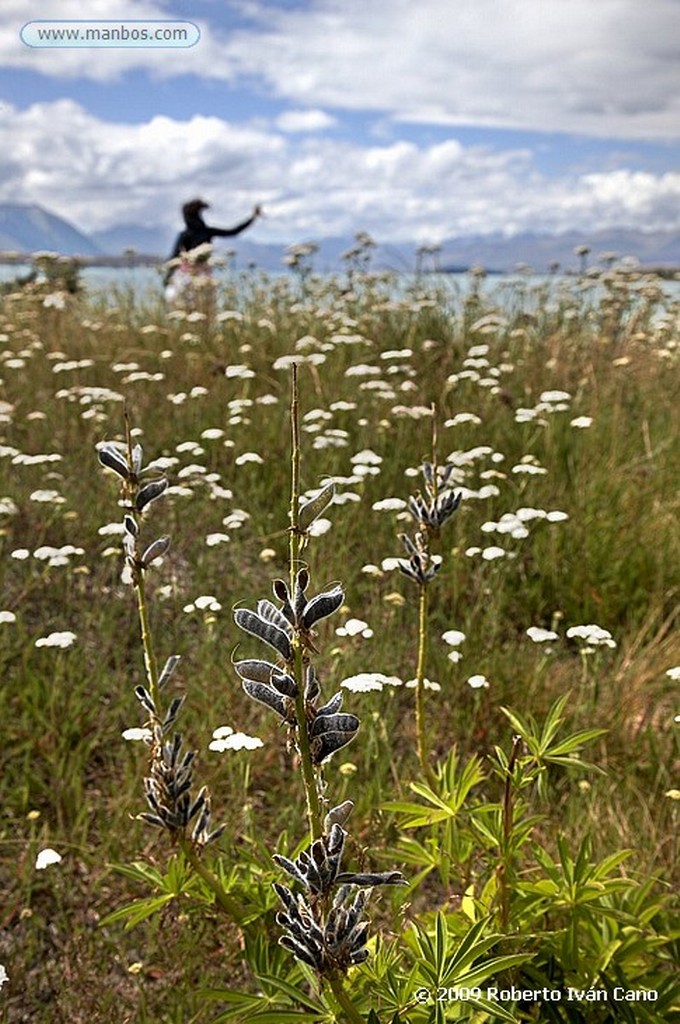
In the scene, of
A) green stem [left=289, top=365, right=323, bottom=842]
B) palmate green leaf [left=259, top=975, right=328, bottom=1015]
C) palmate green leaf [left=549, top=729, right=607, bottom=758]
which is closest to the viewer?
green stem [left=289, top=365, right=323, bottom=842]

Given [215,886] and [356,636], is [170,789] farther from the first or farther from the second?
[356,636]

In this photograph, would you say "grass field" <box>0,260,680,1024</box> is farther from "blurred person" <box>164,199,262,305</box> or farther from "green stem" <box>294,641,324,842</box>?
"blurred person" <box>164,199,262,305</box>

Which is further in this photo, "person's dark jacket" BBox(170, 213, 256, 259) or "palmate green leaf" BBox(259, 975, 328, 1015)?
"person's dark jacket" BBox(170, 213, 256, 259)

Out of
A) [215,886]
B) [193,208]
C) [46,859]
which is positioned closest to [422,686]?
[215,886]

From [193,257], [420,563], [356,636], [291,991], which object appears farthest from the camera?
[193,257]

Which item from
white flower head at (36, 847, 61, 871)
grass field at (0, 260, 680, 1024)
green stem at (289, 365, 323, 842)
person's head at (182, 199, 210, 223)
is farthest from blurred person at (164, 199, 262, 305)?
green stem at (289, 365, 323, 842)

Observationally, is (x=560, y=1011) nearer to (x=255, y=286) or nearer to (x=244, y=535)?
(x=244, y=535)

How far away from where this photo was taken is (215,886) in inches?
76.9

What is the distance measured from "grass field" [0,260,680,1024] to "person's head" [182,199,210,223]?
13.9ft

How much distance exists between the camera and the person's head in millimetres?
11758

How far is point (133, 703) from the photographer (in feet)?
12.3

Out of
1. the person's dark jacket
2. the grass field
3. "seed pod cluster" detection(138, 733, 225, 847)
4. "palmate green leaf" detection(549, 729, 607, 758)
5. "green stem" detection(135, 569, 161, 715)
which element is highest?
the person's dark jacket

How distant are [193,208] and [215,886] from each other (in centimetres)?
1106

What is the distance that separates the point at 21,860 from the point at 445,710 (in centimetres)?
167
